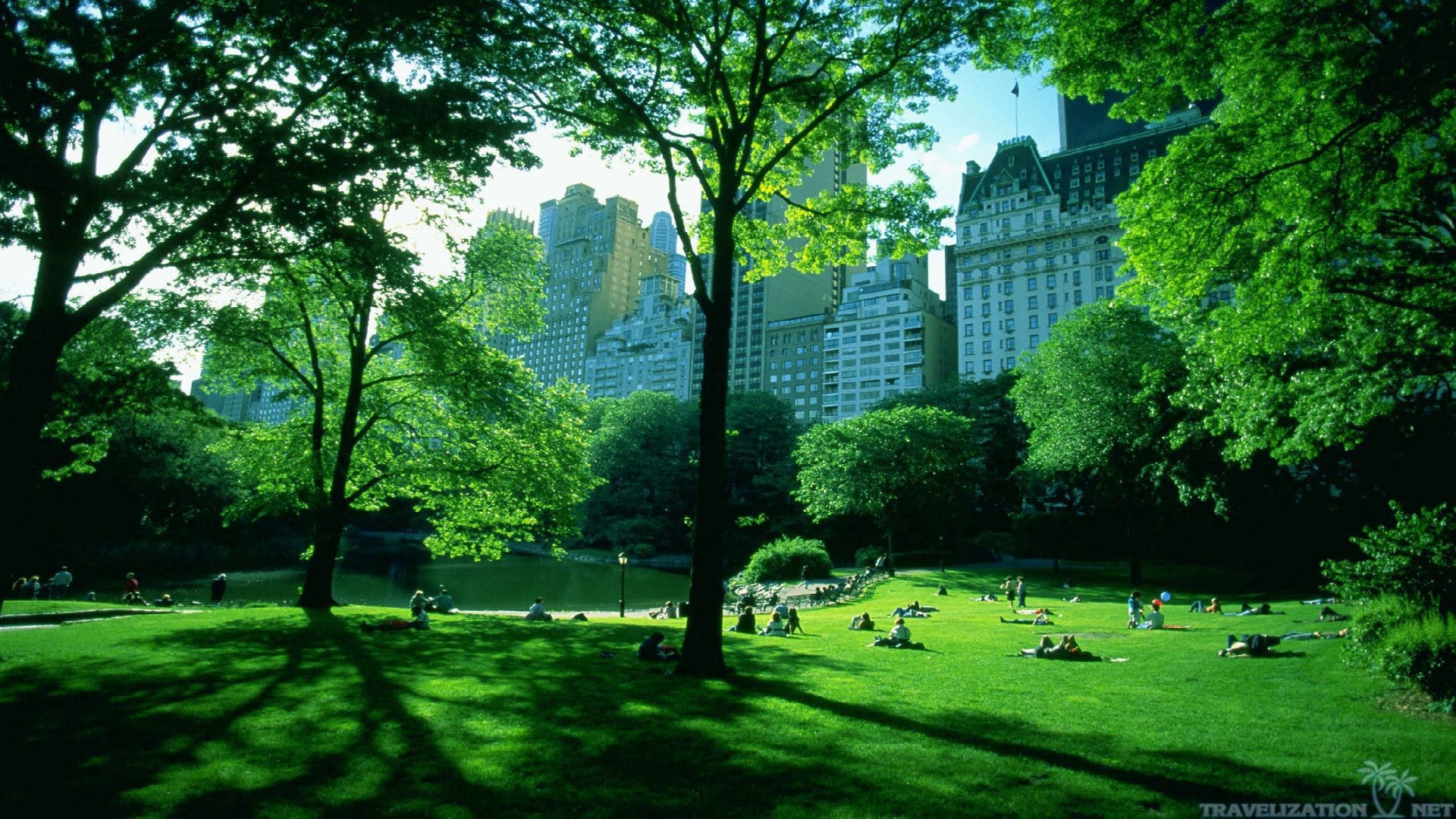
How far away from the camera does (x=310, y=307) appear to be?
21.4 m

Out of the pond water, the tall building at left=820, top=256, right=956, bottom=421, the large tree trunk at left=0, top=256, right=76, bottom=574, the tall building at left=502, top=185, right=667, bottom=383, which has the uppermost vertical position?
the tall building at left=502, top=185, right=667, bottom=383

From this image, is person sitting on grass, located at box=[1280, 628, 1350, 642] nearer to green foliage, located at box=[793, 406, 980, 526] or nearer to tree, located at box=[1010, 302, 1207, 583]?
tree, located at box=[1010, 302, 1207, 583]

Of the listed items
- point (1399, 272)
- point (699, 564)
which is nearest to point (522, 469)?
point (699, 564)

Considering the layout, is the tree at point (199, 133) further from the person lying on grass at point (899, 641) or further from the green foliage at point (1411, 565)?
the green foliage at point (1411, 565)

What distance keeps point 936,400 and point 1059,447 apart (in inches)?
1461

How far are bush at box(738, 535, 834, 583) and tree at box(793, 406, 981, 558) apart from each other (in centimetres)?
432

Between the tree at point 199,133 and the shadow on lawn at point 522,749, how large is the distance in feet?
18.0

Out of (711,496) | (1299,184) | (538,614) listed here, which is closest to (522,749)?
(711,496)

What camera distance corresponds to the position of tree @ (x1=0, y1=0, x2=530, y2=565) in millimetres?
10062

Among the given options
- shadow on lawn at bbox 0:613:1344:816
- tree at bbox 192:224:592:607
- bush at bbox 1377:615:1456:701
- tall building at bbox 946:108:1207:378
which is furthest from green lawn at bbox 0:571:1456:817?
tall building at bbox 946:108:1207:378

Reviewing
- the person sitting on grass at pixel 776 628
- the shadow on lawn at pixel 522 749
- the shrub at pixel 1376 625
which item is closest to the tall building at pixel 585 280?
the person sitting on grass at pixel 776 628

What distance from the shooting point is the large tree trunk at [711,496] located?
1115 cm

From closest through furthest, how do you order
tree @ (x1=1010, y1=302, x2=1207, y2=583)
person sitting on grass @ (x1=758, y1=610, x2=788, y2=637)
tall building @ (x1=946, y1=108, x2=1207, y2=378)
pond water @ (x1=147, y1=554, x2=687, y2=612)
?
person sitting on grass @ (x1=758, y1=610, x2=788, y2=637), tree @ (x1=1010, y1=302, x2=1207, y2=583), pond water @ (x1=147, y1=554, x2=687, y2=612), tall building @ (x1=946, y1=108, x2=1207, y2=378)

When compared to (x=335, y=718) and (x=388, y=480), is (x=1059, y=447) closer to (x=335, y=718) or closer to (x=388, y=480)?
(x=388, y=480)
